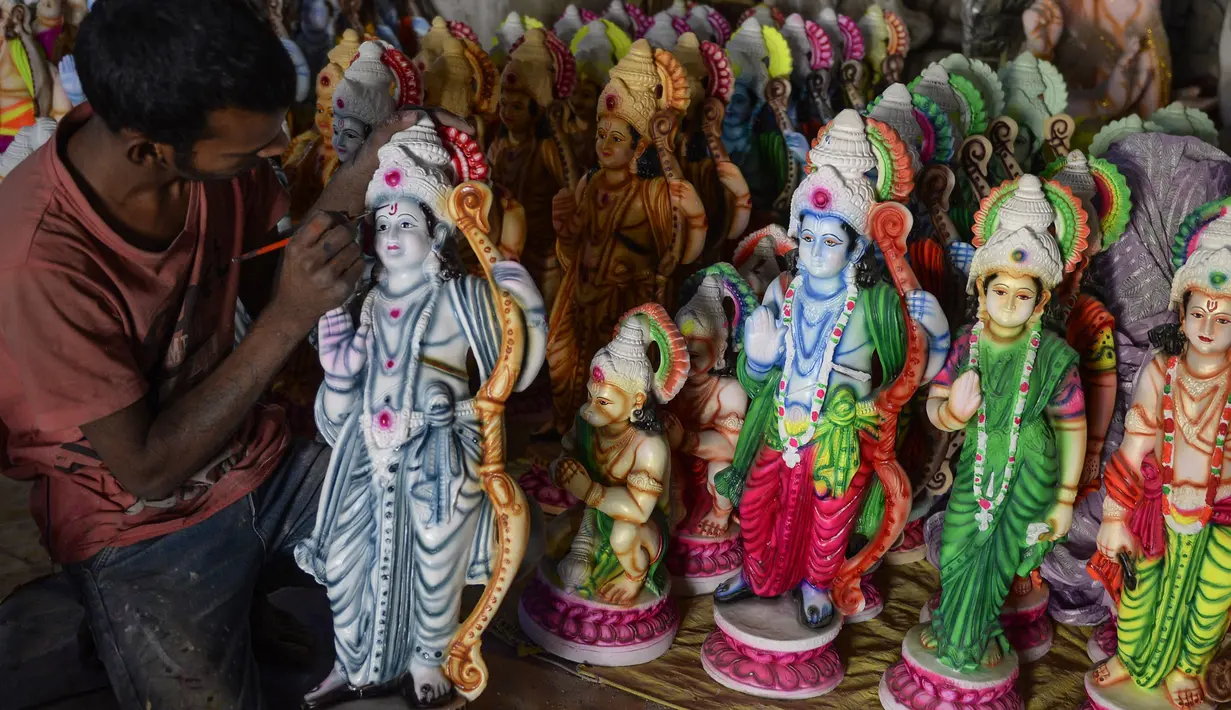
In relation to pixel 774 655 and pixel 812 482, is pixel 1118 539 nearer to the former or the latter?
pixel 812 482

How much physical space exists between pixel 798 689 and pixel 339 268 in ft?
5.60

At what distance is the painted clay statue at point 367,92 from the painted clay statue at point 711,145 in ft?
3.96

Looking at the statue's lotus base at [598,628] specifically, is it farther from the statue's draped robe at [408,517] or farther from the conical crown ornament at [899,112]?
the conical crown ornament at [899,112]

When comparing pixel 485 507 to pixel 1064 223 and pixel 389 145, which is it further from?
pixel 1064 223

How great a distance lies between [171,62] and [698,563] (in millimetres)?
2202

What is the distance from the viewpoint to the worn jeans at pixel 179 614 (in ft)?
8.00

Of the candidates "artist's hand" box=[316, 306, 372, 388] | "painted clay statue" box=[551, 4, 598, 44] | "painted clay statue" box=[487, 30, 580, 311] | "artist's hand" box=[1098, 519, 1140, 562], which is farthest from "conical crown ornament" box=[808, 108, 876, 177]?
"painted clay statue" box=[551, 4, 598, 44]

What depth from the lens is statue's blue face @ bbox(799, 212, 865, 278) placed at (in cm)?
284

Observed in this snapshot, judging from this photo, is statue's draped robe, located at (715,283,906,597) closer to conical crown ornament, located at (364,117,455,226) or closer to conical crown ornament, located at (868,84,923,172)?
conical crown ornament, located at (868,84,923,172)

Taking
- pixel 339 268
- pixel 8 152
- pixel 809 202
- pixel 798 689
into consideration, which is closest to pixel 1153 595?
pixel 798 689

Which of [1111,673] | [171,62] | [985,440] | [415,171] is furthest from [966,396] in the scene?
[171,62]

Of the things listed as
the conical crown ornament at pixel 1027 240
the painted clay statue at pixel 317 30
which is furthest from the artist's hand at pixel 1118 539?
the painted clay statue at pixel 317 30

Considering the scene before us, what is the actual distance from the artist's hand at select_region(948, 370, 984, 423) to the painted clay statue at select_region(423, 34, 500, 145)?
2133 mm

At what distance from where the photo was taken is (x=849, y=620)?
3.48m
